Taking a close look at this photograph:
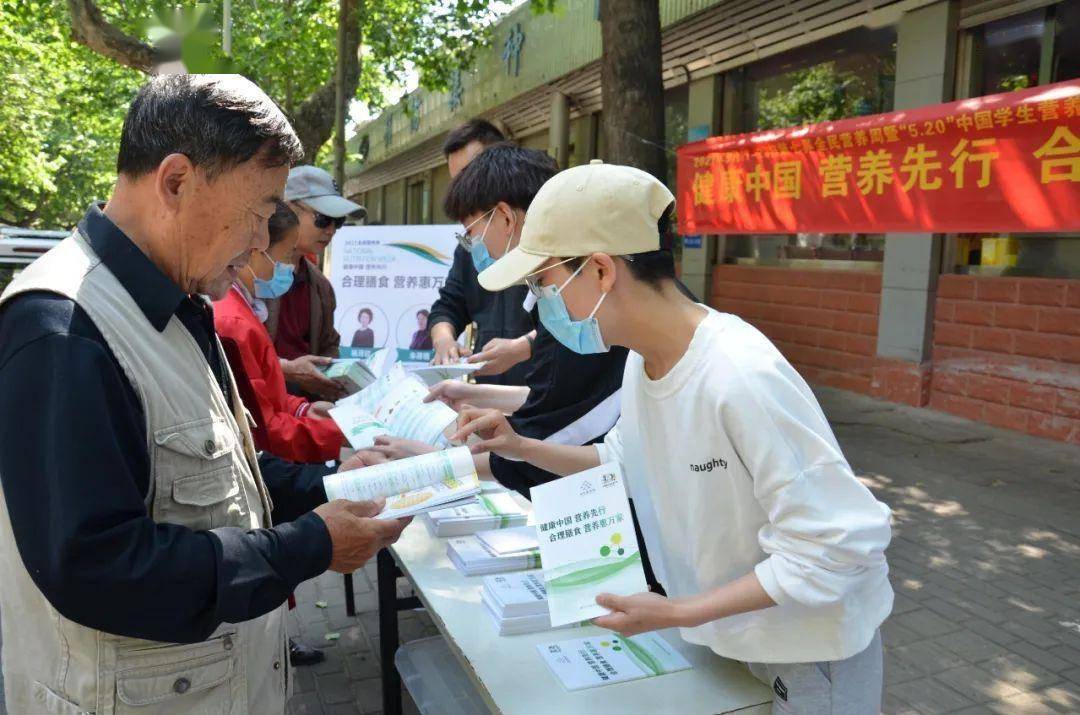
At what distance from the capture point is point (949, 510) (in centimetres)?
522

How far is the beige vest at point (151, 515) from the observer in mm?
1289

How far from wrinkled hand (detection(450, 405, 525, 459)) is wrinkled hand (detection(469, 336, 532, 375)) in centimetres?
82

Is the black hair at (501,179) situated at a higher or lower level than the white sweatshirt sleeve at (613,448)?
higher

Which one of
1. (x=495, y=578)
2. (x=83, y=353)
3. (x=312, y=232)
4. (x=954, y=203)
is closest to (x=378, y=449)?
(x=495, y=578)

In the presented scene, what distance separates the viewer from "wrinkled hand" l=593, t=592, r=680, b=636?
146 centimetres

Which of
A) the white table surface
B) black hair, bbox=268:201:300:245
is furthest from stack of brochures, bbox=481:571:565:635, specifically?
black hair, bbox=268:201:300:245

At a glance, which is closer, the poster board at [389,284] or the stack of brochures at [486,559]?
the stack of brochures at [486,559]

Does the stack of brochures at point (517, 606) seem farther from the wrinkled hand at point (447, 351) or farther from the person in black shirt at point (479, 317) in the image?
the wrinkled hand at point (447, 351)

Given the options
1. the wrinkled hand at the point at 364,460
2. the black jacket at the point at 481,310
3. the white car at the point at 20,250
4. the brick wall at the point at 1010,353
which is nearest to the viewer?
the wrinkled hand at the point at 364,460

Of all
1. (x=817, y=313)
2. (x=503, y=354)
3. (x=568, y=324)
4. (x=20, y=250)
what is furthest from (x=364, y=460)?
(x=20, y=250)

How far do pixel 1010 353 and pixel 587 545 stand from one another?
6175 millimetres

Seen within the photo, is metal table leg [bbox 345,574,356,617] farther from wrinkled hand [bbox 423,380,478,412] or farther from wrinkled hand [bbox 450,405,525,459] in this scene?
wrinkled hand [bbox 450,405,525,459]

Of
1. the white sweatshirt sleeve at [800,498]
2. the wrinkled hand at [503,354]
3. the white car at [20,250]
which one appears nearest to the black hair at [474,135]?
the wrinkled hand at [503,354]

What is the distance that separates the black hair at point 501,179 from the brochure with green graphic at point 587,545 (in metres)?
1.47
